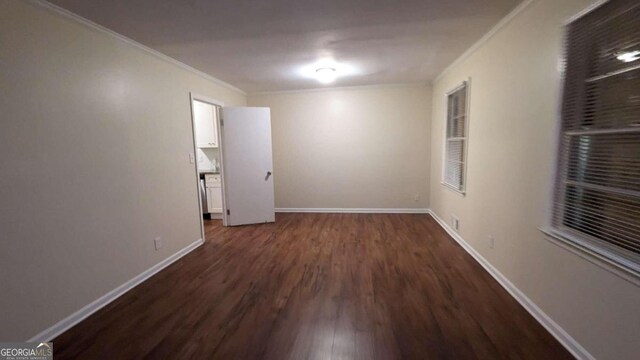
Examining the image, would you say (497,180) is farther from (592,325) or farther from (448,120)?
(448,120)

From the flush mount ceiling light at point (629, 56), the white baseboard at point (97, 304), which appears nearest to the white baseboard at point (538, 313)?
the flush mount ceiling light at point (629, 56)

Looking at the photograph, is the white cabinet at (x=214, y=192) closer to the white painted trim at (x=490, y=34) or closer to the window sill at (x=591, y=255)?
the white painted trim at (x=490, y=34)

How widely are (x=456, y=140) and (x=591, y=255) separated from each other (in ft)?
8.06

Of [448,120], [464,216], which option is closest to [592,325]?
[464,216]

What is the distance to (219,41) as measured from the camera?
267cm

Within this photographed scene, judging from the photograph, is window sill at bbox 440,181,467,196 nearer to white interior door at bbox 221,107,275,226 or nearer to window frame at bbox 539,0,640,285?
window frame at bbox 539,0,640,285

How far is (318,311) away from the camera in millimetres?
2170

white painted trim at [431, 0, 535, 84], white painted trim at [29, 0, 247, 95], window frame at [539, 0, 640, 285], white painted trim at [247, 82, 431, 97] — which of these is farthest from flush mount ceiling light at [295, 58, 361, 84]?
window frame at [539, 0, 640, 285]

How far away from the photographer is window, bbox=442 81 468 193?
346cm

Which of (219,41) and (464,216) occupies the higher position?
(219,41)

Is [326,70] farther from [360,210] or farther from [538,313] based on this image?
[538,313]

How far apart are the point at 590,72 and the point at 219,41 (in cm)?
295

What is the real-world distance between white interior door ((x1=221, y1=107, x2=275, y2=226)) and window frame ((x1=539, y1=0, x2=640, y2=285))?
381 cm
